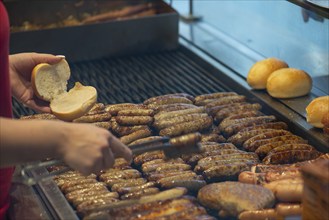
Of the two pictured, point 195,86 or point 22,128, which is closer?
point 22,128

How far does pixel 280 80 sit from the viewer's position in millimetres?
5387

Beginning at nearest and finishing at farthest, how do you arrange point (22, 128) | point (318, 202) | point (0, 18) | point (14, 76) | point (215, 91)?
point (22, 128)
point (318, 202)
point (0, 18)
point (14, 76)
point (215, 91)

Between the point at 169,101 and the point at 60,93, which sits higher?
the point at 60,93

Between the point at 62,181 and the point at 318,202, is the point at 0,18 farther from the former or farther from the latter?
the point at 318,202

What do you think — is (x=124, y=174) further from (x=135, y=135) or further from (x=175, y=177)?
(x=135, y=135)

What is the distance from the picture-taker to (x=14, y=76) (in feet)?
14.2

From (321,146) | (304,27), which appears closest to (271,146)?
(321,146)

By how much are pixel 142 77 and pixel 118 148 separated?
2.93m

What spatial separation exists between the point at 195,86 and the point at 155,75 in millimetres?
450

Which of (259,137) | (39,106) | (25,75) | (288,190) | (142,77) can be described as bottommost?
(142,77)

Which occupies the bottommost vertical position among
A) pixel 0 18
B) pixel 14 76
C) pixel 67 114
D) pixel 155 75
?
pixel 155 75

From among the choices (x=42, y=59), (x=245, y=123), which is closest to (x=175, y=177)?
(x=245, y=123)

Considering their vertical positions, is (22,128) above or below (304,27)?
above

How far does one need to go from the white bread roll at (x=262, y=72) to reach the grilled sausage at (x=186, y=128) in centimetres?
76
